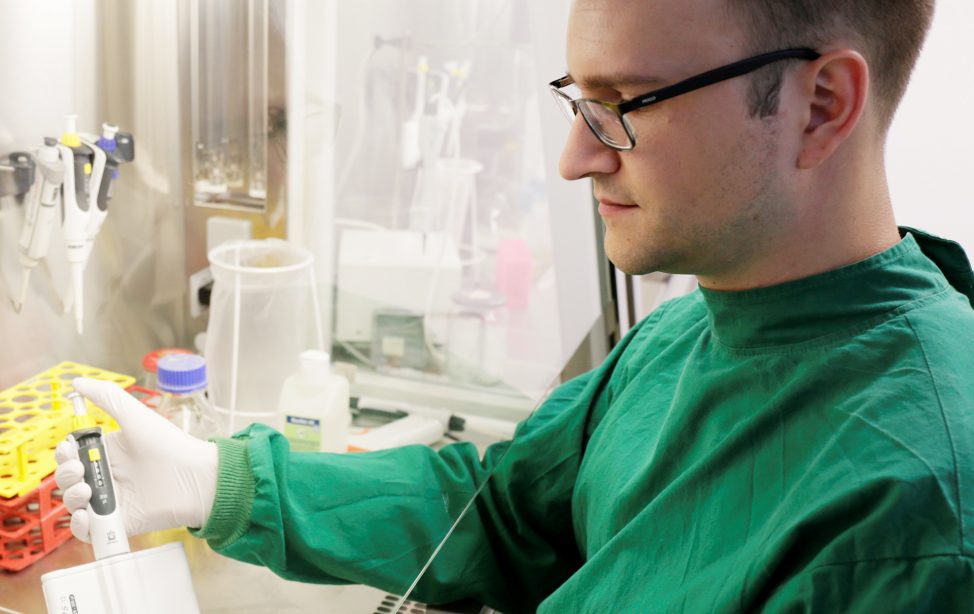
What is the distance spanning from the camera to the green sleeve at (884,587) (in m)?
0.70

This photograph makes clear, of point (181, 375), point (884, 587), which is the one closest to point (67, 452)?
point (181, 375)

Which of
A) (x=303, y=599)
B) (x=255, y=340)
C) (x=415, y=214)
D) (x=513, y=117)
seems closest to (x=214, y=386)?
(x=255, y=340)

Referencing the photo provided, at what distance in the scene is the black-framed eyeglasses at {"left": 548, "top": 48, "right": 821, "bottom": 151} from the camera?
872 millimetres

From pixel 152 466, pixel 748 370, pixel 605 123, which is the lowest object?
pixel 152 466

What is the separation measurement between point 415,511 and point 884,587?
0.55m

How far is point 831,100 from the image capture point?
Result: 886mm

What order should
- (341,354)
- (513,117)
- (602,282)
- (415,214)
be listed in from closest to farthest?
(341,354)
(415,214)
(513,117)
(602,282)

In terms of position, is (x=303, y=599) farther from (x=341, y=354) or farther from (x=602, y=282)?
(x=602, y=282)

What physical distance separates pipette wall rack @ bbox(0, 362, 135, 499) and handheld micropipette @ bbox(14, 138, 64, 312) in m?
0.10

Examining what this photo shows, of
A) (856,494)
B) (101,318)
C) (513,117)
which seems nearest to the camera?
(856,494)

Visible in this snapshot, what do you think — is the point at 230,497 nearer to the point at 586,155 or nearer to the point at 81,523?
the point at 81,523

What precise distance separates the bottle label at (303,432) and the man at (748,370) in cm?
9

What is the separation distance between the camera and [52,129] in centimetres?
98

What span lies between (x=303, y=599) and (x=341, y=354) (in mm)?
488
